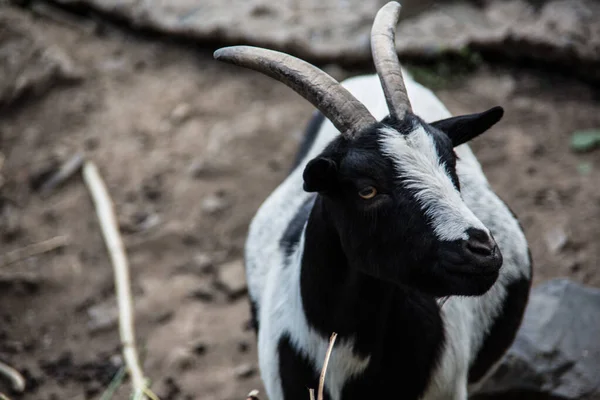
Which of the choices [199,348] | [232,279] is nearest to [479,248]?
[199,348]

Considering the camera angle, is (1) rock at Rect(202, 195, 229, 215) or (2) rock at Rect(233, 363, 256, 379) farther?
(1) rock at Rect(202, 195, 229, 215)

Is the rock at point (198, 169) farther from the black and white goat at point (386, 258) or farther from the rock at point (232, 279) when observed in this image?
the black and white goat at point (386, 258)

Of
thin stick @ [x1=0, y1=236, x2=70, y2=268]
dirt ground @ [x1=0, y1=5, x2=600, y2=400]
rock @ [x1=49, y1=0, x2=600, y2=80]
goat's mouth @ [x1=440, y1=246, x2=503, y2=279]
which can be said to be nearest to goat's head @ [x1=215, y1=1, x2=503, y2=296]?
goat's mouth @ [x1=440, y1=246, x2=503, y2=279]

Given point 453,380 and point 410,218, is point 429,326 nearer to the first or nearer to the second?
point 453,380

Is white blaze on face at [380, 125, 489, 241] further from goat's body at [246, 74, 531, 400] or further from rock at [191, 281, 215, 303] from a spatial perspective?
rock at [191, 281, 215, 303]

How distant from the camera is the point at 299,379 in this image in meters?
3.12

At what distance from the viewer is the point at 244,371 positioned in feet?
15.2

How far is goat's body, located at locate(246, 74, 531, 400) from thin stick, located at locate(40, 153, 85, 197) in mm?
3121

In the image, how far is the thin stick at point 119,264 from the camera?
479 centimetres

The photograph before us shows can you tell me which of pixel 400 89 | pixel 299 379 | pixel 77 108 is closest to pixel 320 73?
pixel 400 89

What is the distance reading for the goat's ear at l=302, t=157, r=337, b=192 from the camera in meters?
2.62

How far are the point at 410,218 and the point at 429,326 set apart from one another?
67 cm

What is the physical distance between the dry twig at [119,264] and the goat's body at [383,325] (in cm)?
132

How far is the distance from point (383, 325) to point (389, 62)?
1.06 m
